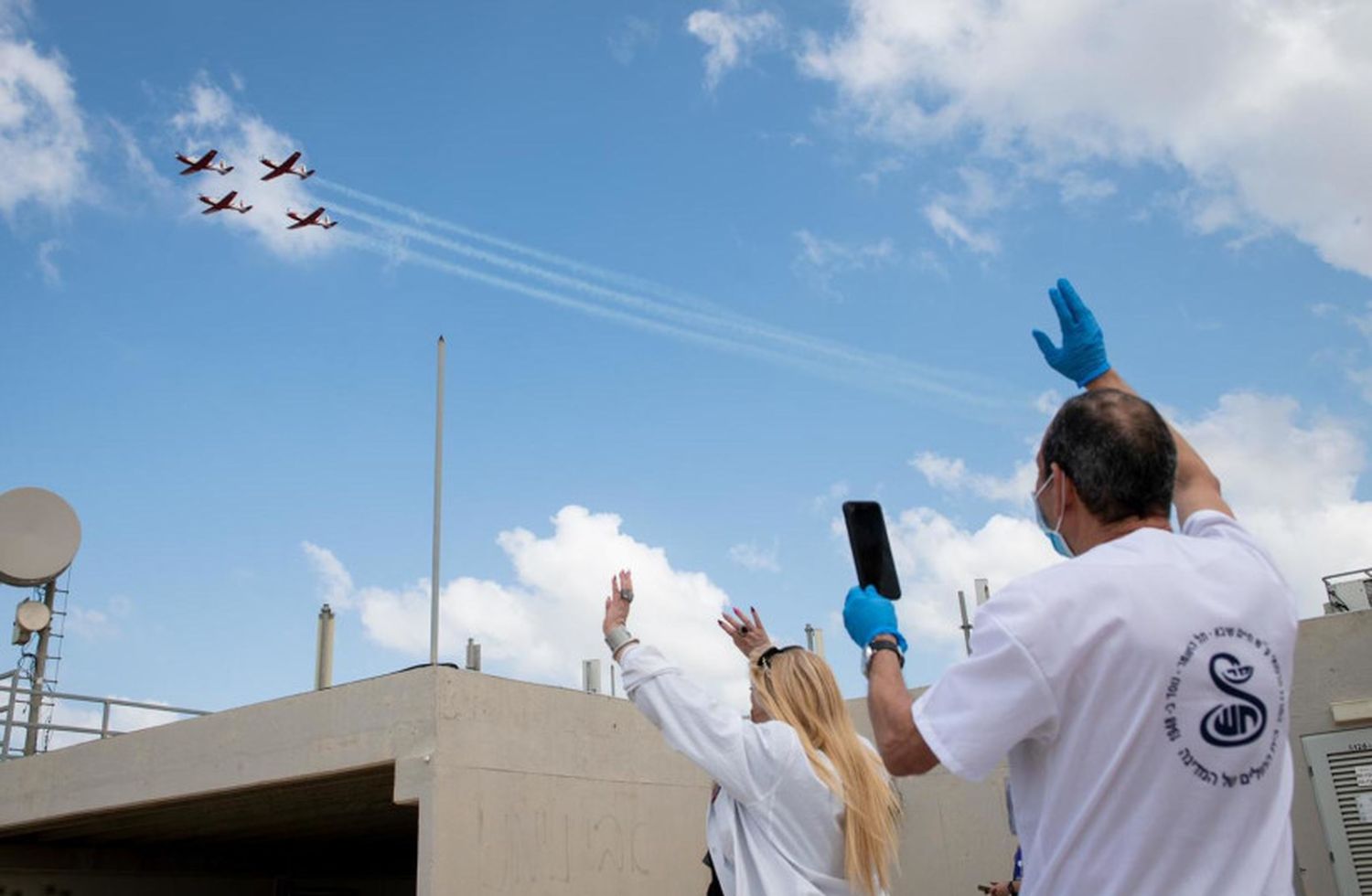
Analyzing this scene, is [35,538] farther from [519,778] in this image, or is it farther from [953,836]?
[953,836]

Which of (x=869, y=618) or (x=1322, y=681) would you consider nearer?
(x=869, y=618)

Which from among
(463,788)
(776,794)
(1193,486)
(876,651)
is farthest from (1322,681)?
(876,651)

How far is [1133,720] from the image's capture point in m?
1.66

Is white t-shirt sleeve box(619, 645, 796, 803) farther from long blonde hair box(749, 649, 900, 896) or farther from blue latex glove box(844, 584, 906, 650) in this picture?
blue latex glove box(844, 584, 906, 650)

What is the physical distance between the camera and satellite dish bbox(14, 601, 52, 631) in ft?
48.0

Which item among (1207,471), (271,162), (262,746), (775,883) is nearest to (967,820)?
(262,746)

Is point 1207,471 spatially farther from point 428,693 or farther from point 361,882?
point 361,882

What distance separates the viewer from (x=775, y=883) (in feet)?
10.2

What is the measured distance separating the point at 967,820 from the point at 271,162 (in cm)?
1886

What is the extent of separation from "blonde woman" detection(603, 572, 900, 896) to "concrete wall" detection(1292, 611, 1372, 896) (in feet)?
21.6

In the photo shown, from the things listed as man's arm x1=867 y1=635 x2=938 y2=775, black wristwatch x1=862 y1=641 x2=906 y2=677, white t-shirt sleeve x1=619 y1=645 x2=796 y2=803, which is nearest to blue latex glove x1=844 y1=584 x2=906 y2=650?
black wristwatch x1=862 y1=641 x2=906 y2=677

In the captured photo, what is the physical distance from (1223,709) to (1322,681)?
8.20 m

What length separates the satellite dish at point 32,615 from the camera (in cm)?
1462

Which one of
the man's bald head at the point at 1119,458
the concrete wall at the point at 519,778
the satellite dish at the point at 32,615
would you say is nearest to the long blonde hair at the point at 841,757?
the man's bald head at the point at 1119,458
